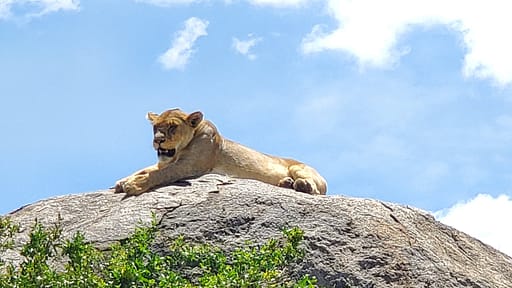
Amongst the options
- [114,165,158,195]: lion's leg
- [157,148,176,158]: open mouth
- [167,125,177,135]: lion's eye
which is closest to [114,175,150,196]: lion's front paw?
[114,165,158,195]: lion's leg

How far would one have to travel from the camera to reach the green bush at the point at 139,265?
8.20m

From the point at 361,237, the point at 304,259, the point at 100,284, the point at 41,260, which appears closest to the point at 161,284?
the point at 100,284

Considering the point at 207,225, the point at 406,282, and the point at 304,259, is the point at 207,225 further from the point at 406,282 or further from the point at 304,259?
the point at 406,282

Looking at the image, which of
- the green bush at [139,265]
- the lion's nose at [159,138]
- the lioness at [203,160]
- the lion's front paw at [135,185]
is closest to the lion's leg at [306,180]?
the lioness at [203,160]

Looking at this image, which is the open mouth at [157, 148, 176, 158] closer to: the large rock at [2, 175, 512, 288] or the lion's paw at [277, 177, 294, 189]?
the large rock at [2, 175, 512, 288]

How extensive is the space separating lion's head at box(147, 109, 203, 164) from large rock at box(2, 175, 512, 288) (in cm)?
116

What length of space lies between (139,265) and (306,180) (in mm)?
4729

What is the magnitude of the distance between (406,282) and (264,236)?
1.40 meters

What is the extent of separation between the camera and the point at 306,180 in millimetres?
13062

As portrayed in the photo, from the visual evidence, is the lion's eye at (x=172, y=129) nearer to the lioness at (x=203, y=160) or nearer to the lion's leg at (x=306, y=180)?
the lioness at (x=203, y=160)

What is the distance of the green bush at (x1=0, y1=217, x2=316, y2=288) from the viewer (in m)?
8.20

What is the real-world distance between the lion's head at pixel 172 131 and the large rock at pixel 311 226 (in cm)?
116

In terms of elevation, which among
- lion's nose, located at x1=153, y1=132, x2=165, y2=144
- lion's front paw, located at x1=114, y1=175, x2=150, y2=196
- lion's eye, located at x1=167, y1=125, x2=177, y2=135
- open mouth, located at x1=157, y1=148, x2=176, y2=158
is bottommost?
lion's front paw, located at x1=114, y1=175, x2=150, y2=196

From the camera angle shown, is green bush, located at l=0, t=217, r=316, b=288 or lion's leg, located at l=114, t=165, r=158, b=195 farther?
lion's leg, located at l=114, t=165, r=158, b=195
